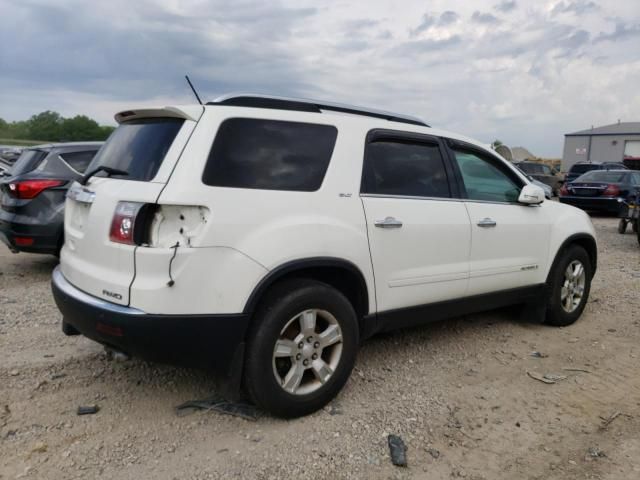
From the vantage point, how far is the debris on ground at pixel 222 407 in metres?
3.27

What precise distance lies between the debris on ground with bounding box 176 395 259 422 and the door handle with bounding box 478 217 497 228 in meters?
2.21

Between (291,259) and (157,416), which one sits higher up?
(291,259)

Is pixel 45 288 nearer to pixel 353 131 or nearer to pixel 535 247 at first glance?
pixel 353 131

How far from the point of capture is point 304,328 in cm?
316

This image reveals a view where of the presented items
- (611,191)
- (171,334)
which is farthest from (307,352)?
(611,191)

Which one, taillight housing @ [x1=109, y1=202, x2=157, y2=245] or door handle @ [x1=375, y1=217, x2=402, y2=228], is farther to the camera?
door handle @ [x1=375, y1=217, x2=402, y2=228]

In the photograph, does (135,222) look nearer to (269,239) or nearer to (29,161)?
(269,239)

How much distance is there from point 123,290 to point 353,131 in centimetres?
176

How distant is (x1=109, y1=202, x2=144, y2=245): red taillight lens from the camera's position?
9.19ft

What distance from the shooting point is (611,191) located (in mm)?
15203

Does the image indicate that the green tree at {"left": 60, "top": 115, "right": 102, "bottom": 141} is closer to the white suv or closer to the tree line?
the tree line

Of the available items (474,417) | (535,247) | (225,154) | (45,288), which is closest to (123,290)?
(225,154)

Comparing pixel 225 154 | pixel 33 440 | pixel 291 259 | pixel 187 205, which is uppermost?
pixel 225 154

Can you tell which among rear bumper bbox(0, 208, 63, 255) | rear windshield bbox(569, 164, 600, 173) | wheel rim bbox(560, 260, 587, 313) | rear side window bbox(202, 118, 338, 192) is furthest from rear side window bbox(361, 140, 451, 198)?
rear windshield bbox(569, 164, 600, 173)
